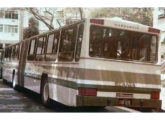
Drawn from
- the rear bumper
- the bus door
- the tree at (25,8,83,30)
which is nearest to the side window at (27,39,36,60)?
the bus door

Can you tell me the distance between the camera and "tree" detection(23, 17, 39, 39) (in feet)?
40.5

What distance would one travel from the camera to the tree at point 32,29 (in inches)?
486

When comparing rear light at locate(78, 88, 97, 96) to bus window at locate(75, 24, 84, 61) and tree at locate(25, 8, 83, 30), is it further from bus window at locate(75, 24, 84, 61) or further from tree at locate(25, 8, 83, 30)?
tree at locate(25, 8, 83, 30)

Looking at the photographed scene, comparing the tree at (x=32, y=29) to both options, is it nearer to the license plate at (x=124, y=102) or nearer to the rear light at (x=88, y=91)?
the rear light at (x=88, y=91)

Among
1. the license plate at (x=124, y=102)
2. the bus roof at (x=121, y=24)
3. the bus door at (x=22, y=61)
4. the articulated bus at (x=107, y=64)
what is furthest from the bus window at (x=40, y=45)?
the license plate at (x=124, y=102)

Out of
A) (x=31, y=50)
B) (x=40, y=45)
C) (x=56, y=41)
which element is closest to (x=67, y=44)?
(x=56, y=41)

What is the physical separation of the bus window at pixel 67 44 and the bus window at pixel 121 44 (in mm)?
568

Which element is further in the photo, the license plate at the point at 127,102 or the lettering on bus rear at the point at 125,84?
the license plate at the point at 127,102

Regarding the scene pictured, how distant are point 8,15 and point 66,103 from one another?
10.0 feet

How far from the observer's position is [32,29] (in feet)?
41.9

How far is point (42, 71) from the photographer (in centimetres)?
1133

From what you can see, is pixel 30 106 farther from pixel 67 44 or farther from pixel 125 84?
pixel 125 84
